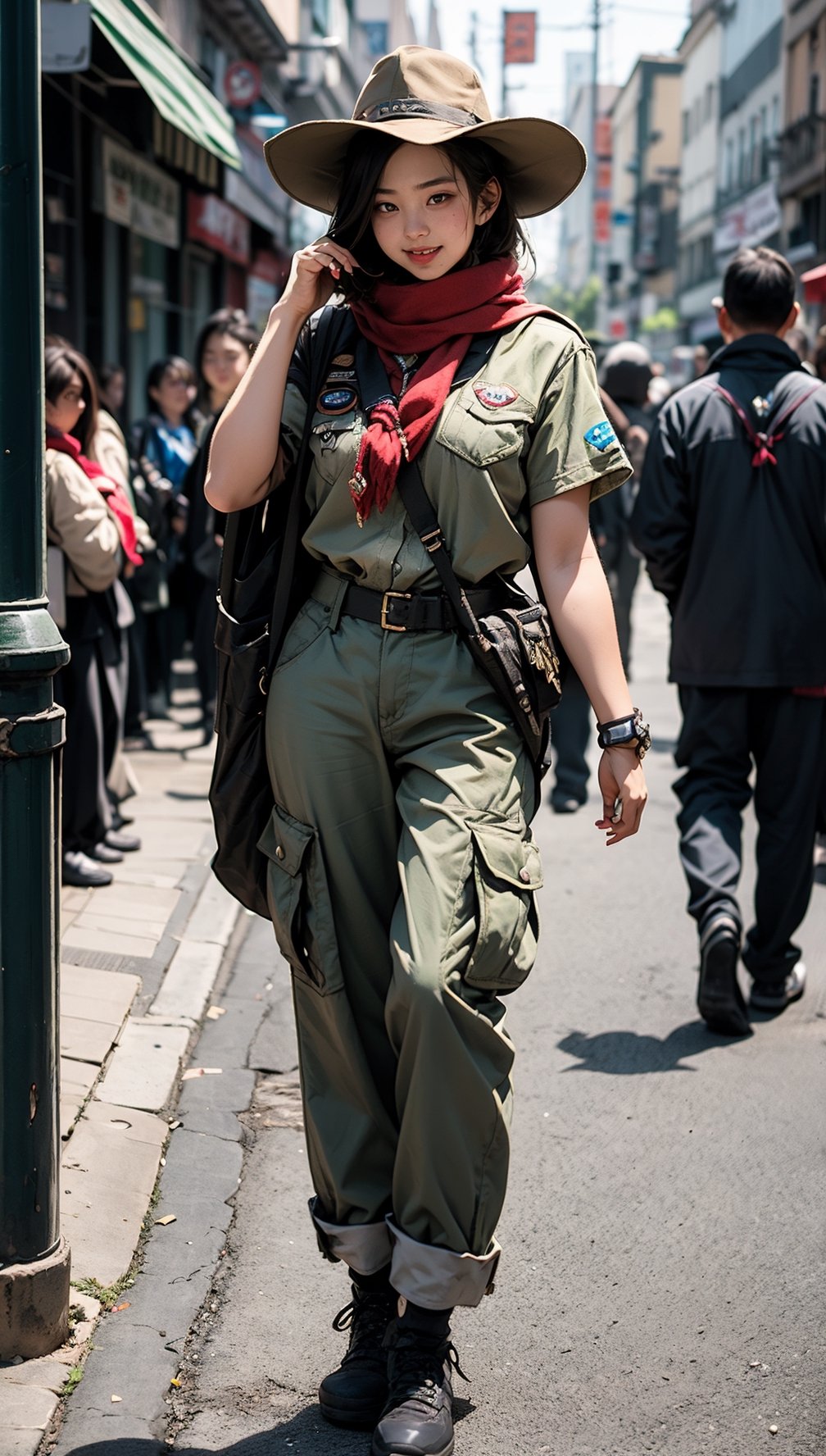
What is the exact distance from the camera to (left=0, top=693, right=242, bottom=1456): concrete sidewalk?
3129 millimetres

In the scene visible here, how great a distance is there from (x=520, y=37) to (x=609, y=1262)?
54.8m

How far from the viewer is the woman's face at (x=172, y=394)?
9.77 metres

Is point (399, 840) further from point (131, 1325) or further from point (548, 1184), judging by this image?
point (548, 1184)

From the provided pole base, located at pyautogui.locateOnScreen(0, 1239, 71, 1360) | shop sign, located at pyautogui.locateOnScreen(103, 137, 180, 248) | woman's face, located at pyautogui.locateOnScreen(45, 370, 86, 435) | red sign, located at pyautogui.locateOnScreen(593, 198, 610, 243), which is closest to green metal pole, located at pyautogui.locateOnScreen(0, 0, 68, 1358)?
pole base, located at pyautogui.locateOnScreen(0, 1239, 71, 1360)

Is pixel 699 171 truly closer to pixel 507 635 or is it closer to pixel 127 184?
pixel 127 184

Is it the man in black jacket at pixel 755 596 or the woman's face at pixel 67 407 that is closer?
the man in black jacket at pixel 755 596

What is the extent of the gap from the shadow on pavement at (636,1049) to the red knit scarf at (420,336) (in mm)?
2359

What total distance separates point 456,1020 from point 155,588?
19.6ft

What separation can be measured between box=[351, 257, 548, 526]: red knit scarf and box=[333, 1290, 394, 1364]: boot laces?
131cm

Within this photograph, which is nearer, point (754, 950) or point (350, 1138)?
point (350, 1138)

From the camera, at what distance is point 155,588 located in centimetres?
840

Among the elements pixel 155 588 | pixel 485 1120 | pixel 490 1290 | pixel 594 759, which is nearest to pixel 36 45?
pixel 485 1120

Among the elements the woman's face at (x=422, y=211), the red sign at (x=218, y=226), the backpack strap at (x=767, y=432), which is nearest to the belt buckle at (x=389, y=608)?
the woman's face at (x=422, y=211)

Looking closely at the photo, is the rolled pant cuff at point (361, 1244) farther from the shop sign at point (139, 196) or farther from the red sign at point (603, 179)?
the red sign at point (603, 179)
